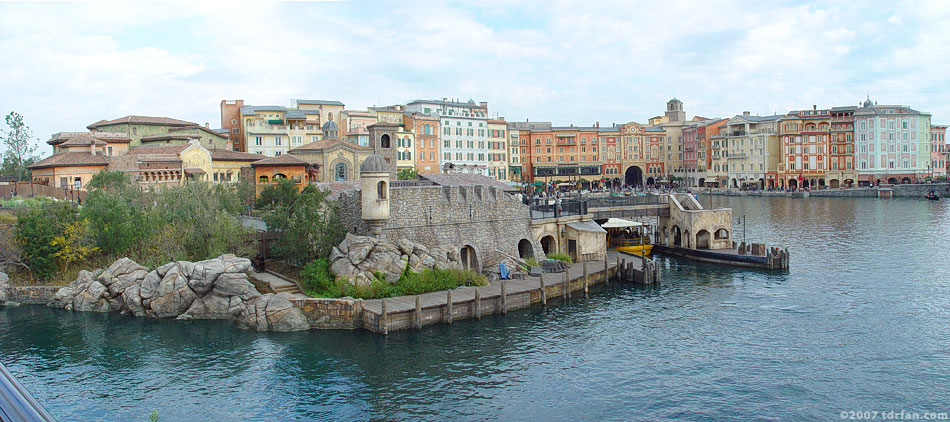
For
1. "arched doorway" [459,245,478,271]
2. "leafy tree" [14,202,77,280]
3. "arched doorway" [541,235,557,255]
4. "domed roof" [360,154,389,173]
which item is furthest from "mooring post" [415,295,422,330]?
"leafy tree" [14,202,77,280]

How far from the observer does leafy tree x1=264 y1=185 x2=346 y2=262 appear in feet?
116

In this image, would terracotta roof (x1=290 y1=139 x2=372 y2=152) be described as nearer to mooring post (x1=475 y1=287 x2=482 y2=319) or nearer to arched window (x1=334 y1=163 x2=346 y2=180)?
arched window (x1=334 y1=163 x2=346 y2=180)

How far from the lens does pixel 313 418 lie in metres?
21.0

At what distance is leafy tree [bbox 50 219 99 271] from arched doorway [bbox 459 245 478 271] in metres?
19.9

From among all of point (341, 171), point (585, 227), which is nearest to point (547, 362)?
point (585, 227)

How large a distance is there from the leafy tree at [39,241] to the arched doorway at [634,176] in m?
107

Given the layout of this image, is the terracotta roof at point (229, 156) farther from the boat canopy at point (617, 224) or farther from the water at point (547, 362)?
the boat canopy at point (617, 224)

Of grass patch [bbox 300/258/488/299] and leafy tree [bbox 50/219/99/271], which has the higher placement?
leafy tree [bbox 50/219/99/271]

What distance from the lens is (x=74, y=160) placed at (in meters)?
57.7

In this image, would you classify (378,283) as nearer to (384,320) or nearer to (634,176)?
(384,320)

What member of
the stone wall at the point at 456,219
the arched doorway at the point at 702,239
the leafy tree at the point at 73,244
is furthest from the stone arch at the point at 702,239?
the leafy tree at the point at 73,244

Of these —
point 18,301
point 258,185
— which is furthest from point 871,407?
point 258,185

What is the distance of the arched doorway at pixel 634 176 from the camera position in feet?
431

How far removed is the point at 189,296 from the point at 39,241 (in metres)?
10.8
